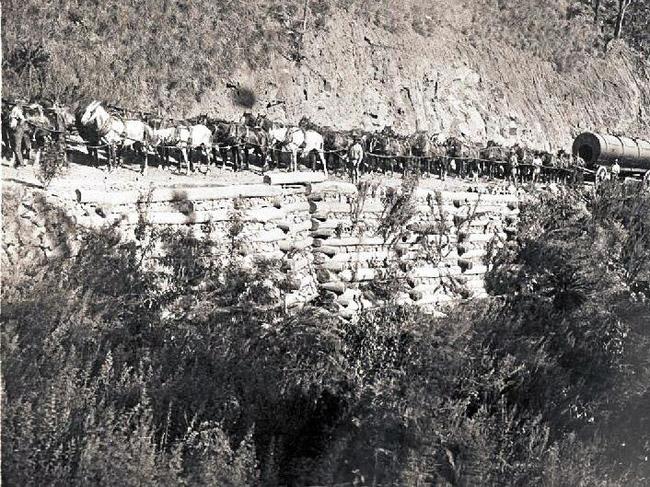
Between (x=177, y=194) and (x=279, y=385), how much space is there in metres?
3.51

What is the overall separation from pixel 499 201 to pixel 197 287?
8.58m

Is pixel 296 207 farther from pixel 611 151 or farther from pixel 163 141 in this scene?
pixel 611 151

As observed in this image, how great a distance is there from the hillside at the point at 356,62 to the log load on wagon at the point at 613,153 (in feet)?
12.6

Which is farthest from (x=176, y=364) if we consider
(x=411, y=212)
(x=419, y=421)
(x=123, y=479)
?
(x=411, y=212)

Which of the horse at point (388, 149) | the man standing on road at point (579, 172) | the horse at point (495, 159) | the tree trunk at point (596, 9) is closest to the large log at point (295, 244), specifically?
the horse at point (388, 149)

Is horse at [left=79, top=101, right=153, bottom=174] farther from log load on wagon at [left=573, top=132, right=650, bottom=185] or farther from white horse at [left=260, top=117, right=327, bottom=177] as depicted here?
log load on wagon at [left=573, top=132, right=650, bottom=185]

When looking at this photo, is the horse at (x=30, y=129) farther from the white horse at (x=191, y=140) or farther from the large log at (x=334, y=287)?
the large log at (x=334, y=287)

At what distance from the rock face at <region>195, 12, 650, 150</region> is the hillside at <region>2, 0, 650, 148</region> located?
0.16 feet

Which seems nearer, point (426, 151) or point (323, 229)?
point (323, 229)

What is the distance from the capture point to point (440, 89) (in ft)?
90.8

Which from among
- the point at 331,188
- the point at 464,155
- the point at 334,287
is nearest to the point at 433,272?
the point at 334,287

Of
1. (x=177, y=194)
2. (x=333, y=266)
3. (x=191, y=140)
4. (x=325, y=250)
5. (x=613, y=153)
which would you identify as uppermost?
(x=613, y=153)

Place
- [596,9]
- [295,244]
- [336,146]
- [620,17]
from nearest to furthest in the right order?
[295,244] → [336,146] → [620,17] → [596,9]

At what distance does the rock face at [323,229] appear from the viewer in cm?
1091
